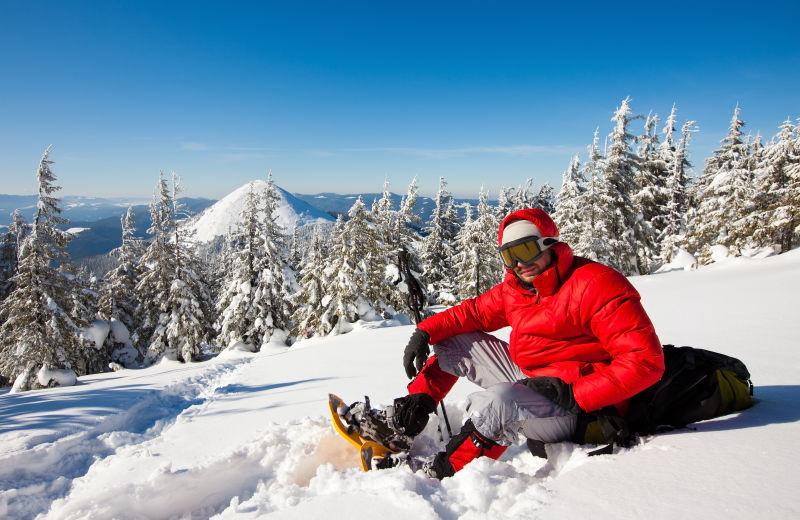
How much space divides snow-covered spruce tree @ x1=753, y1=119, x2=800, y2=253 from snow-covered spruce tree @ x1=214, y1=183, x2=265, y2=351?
2705 cm

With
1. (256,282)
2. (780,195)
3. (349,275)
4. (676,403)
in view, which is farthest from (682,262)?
(676,403)

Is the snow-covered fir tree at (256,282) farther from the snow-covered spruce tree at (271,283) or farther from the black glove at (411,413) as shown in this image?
the black glove at (411,413)

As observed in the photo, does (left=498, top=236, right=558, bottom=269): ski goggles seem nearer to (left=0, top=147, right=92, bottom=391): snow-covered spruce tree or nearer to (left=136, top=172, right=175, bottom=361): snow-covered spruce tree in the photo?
(left=0, top=147, right=92, bottom=391): snow-covered spruce tree

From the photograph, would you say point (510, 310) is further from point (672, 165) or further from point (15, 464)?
point (672, 165)

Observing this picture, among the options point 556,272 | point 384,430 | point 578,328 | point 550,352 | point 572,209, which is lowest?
point 384,430

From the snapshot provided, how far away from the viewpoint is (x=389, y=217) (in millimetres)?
23688

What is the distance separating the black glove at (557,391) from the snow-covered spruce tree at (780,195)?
22.8 m

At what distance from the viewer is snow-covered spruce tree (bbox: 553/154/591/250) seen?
23484 mm

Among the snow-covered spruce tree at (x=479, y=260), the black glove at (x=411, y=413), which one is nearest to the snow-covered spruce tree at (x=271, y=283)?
the snow-covered spruce tree at (x=479, y=260)

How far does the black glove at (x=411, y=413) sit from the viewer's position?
10.6 ft

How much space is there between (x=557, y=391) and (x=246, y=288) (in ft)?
78.6

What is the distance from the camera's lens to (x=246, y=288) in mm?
24078

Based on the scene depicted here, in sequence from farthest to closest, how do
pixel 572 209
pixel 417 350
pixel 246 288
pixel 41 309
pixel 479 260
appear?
pixel 479 260, pixel 572 209, pixel 246 288, pixel 41 309, pixel 417 350

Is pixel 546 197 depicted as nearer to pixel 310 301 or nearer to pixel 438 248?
pixel 438 248
